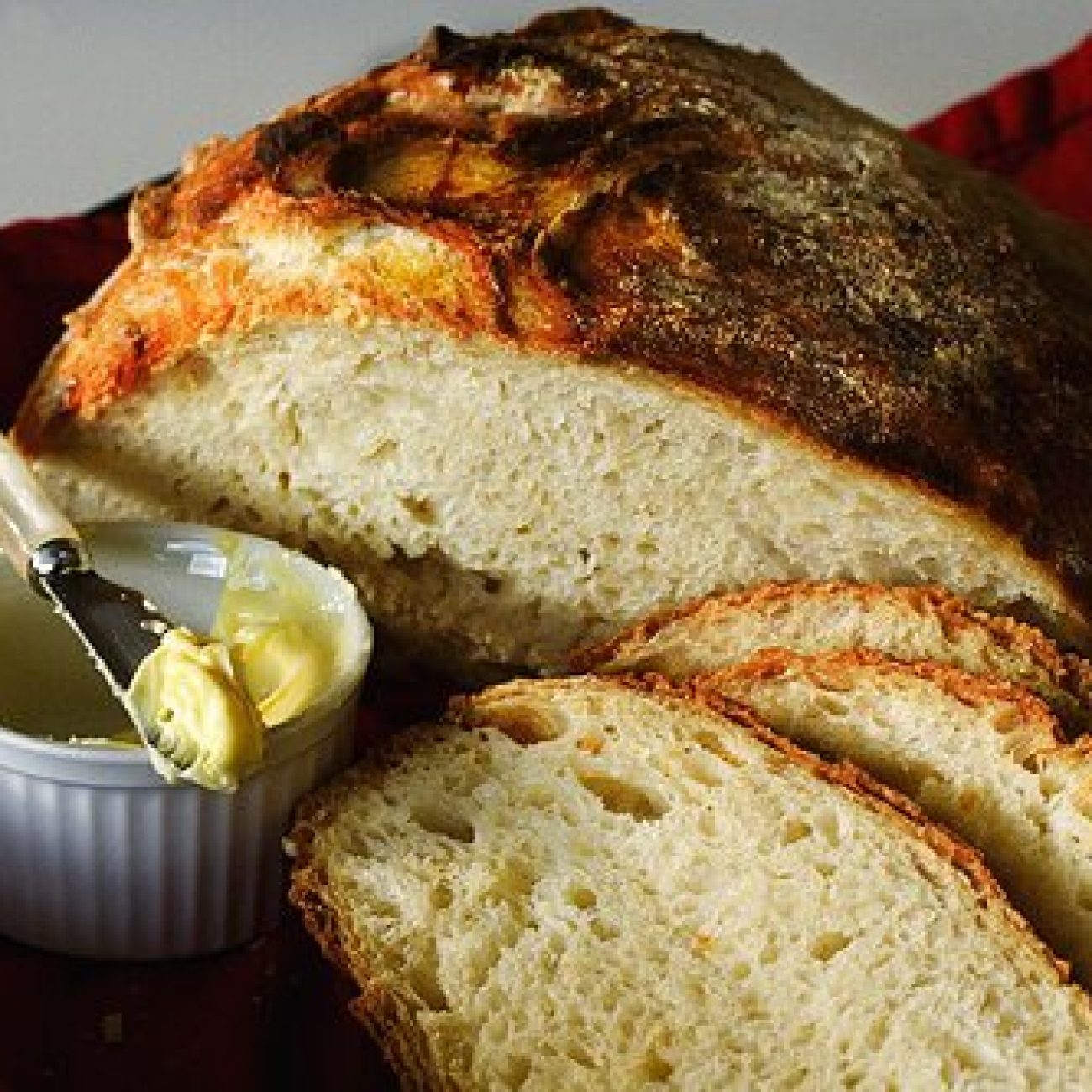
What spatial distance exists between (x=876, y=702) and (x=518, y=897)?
0.54 meters

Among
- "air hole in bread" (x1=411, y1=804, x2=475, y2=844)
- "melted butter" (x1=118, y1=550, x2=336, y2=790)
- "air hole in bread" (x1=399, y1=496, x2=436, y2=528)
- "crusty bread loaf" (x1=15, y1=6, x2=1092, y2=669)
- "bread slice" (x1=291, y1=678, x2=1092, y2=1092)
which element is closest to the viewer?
"bread slice" (x1=291, y1=678, x2=1092, y2=1092)

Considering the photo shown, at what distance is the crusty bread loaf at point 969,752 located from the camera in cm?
279

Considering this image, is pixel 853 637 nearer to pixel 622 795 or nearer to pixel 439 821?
pixel 622 795

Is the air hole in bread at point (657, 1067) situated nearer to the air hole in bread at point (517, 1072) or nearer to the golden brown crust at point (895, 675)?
the air hole in bread at point (517, 1072)

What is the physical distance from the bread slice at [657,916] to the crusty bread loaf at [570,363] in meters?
0.40

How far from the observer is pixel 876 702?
2.94m

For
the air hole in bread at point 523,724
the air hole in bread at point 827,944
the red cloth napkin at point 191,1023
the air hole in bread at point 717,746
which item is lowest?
the red cloth napkin at point 191,1023

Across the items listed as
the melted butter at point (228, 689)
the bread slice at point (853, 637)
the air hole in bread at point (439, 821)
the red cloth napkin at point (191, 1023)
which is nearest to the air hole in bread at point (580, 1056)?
the red cloth napkin at point (191, 1023)

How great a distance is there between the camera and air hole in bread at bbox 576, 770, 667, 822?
9.66 ft

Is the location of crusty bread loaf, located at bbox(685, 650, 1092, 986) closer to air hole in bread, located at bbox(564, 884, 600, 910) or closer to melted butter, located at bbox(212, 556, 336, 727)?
air hole in bread, located at bbox(564, 884, 600, 910)

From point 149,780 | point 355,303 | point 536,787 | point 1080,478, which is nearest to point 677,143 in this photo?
point 355,303

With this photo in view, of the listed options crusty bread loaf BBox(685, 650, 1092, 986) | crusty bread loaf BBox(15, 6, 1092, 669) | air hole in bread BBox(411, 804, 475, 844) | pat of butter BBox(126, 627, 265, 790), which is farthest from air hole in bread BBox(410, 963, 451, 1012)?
crusty bread loaf BBox(15, 6, 1092, 669)

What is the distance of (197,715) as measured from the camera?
2758 millimetres

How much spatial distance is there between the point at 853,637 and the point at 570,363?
1.82 ft
